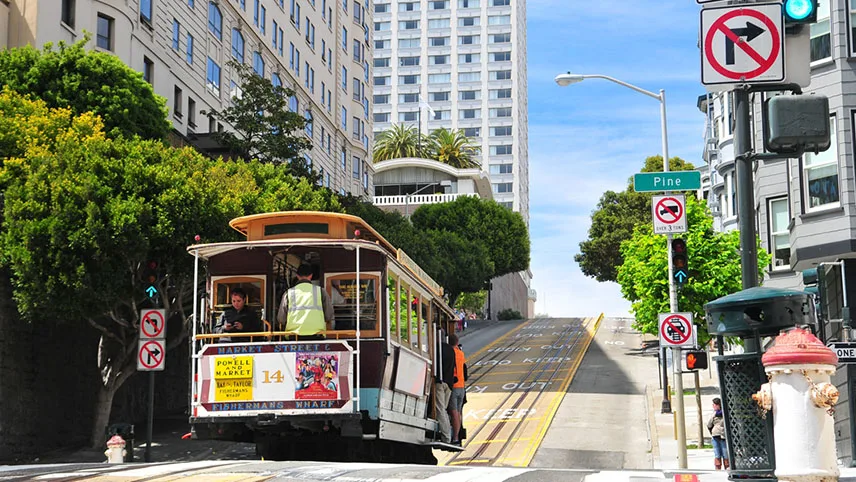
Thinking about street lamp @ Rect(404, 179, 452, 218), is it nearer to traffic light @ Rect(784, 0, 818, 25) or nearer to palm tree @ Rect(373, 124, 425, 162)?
palm tree @ Rect(373, 124, 425, 162)

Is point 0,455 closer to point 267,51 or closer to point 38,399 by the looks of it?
point 38,399

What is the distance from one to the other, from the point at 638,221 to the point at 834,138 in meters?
60.2

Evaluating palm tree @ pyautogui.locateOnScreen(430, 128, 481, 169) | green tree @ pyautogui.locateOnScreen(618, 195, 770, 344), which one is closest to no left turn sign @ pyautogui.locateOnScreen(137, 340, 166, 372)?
green tree @ pyautogui.locateOnScreen(618, 195, 770, 344)

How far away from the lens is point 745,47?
368 inches

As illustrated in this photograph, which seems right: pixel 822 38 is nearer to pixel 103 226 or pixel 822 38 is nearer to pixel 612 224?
pixel 103 226

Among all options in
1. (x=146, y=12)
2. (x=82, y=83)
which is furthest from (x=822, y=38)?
(x=146, y=12)

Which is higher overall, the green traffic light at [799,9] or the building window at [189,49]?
the building window at [189,49]

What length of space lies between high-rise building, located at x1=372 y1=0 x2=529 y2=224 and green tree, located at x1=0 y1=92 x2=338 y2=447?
12879 centimetres

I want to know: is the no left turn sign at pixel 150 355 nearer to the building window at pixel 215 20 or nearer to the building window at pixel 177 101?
the building window at pixel 177 101

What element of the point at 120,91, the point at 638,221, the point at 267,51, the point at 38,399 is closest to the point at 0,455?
the point at 38,399

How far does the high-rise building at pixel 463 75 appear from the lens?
158 metres

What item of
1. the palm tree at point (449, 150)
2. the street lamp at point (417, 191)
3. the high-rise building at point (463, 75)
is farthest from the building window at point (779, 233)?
the high-rise building at point (463, 75)

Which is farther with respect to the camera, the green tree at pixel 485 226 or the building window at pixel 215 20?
the green tree at pixel 485 226

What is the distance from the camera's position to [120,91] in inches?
1467
